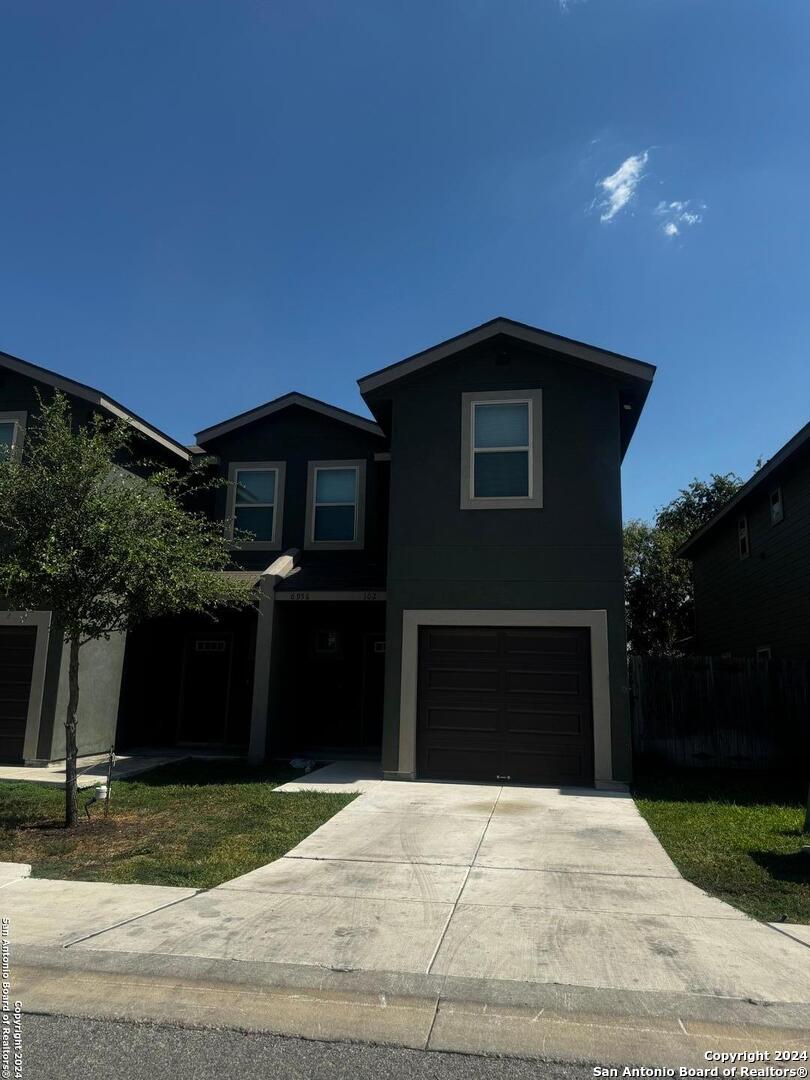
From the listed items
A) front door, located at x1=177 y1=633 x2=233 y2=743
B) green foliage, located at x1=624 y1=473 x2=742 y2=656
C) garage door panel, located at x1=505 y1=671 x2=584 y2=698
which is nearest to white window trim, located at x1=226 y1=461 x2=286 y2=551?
front door, located at x1=177 y1=633 x2=233 y2=743

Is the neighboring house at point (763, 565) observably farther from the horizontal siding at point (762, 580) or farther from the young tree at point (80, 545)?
the young tree at point (80, 545)

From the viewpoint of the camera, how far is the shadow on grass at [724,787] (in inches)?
369

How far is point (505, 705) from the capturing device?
34.2 ft

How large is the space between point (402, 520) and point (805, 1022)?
831 centimetres

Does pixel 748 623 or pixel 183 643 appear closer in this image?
pixel 183 643

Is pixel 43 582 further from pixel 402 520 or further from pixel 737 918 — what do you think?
pixel 737 918

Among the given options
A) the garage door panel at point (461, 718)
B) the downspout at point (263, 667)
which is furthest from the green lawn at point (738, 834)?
the downspout at point (263, 667)

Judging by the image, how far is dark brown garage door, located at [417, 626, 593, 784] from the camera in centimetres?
1022

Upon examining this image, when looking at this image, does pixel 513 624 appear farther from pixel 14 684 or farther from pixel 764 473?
pixel 14 684

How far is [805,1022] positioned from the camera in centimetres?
354

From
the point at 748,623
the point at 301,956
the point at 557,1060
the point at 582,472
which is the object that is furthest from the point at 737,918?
the point at 748,623

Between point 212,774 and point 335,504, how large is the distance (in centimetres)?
545

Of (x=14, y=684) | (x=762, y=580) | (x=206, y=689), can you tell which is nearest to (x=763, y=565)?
(x=762, y=580)

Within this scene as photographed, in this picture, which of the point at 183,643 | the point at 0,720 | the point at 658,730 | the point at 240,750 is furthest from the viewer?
the point at 183,643
